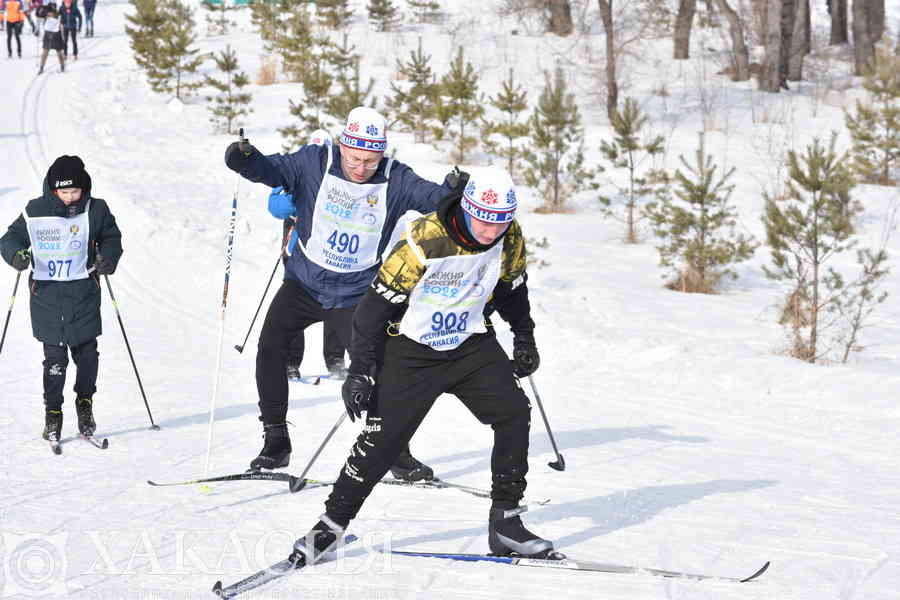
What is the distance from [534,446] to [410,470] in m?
1.22

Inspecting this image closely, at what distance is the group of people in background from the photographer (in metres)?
23.0

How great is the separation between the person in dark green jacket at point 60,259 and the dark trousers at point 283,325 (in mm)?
1262

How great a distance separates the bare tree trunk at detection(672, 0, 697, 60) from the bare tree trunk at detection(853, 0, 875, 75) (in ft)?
12.8

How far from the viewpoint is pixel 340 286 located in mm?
5562

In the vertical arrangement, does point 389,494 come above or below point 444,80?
below

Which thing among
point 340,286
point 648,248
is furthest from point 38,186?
point 340,286

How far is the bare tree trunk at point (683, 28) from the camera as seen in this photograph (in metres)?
25.7

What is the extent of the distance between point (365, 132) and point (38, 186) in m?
10.5

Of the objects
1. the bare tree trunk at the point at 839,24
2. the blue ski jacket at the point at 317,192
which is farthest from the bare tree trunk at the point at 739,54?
the blue ski jacket at the point at 317,192

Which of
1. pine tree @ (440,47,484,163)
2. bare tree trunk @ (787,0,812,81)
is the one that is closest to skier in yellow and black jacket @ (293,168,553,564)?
pine tree @ (440,47,484,163)

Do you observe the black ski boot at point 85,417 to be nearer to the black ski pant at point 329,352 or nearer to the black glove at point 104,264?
the black glove at point 104,264

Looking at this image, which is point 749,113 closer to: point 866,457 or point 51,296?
point 866,457

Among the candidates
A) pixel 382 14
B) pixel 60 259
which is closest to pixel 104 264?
pixel 60 259

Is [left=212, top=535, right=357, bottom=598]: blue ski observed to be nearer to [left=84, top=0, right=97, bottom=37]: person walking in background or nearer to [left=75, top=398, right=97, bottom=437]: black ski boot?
[left=75, top=398, right=97, bottom=437]: black ski boot
